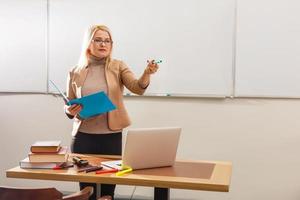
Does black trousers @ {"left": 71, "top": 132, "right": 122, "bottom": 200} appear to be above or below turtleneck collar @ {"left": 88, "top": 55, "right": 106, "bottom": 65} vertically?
below

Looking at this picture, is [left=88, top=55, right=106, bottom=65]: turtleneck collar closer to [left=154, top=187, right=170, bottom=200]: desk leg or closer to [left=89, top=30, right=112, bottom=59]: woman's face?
[left=89, top=30, right=112, bottom=59]: woman's face

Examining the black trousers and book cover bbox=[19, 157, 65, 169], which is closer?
book cover bbox=[19, 157, 65, 169]

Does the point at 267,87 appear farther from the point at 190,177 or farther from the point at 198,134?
the point at 190,177

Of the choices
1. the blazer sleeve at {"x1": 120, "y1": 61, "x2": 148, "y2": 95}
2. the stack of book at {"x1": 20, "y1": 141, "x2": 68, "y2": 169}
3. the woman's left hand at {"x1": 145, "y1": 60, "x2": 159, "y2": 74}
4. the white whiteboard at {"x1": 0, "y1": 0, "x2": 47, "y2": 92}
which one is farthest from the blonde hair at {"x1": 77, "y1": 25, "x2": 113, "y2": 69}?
the white whiteboard at {"x1": 0, "y1": 0, "x2": 47, "y2": 92}

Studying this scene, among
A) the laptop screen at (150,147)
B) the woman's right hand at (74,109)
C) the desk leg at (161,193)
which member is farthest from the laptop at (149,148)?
the woman's right hand at (74,109)

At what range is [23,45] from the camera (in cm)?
369

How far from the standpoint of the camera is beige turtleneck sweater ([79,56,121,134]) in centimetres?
253

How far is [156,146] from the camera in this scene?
194 cm

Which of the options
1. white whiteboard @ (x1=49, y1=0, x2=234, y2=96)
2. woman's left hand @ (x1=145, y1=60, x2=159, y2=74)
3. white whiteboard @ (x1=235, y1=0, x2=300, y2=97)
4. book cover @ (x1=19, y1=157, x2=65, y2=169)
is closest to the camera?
book cover @ (x1=19, y1=157, x2=65, y2=169)

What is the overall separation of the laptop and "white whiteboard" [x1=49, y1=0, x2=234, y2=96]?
1.43m

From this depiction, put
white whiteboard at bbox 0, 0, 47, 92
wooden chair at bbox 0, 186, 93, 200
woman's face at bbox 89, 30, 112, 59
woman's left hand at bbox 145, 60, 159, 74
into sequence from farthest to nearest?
white whiteboard at bbox 0, 0, 47, 92, woman's face at bbox 89, 30, 112, 59, woman's left hand at bbox 145, 60, 159, 74, wooden chair at bbox 0, 186, 93, 200

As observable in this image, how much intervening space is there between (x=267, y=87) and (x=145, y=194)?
1423 mm

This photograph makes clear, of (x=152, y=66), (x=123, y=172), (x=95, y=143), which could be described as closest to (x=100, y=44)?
(x=152, y=66)

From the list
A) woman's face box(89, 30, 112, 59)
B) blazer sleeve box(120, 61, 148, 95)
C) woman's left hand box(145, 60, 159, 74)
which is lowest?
blazer sleeve box(120, 61, 148, 95)
